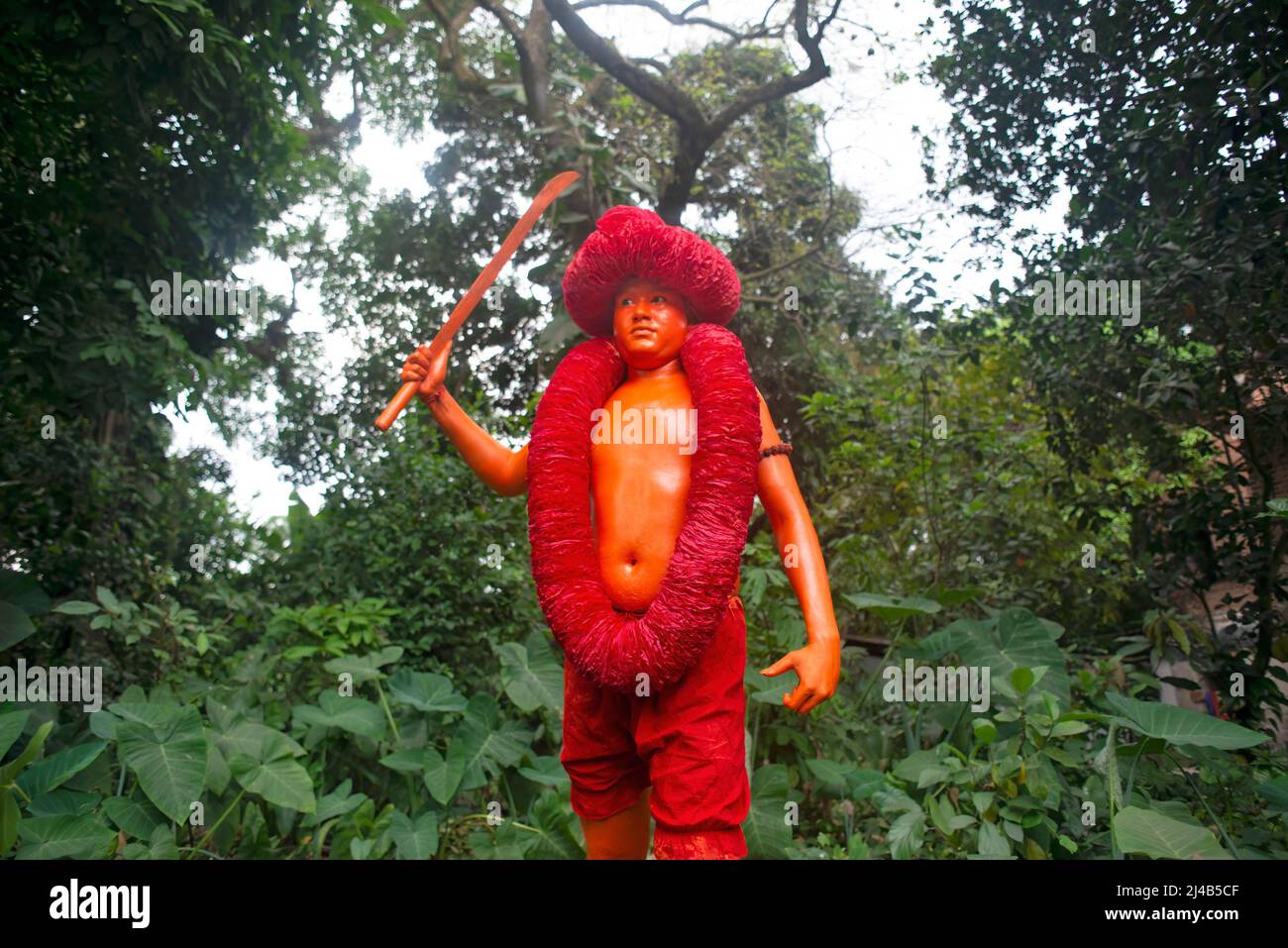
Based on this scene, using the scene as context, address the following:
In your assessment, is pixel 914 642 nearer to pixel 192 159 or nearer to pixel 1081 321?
pixel 1081 321

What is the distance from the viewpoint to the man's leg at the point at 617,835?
2.35 metres

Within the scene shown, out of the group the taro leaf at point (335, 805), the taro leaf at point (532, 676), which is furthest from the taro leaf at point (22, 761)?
the taro leaf at point (532, 676)

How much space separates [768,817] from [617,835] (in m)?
0.97

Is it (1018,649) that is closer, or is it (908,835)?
(908,835)

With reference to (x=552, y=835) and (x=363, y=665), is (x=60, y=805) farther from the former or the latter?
(x=552, y=835)

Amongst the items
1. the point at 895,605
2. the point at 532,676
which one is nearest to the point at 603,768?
the point at 532,676

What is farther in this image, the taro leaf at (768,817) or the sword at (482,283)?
the taro leaf at (768,817)

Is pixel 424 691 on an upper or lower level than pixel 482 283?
lower

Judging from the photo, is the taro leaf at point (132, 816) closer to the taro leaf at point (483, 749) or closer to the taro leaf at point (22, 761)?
the taro leaf at point (22, 761)

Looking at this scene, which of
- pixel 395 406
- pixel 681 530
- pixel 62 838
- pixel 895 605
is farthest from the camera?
pixel 895 605

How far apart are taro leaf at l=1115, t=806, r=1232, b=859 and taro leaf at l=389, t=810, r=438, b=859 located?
222 centimetres

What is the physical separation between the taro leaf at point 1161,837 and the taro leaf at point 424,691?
2.39m

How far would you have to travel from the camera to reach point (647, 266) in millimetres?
2500
